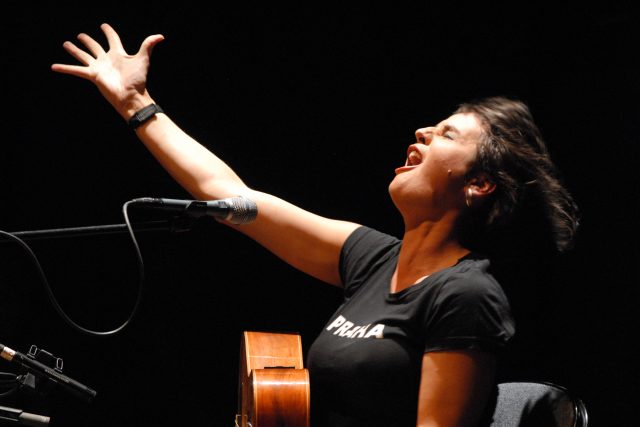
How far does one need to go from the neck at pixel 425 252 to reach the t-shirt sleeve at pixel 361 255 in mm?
122

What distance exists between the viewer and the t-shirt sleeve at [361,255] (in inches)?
76.0

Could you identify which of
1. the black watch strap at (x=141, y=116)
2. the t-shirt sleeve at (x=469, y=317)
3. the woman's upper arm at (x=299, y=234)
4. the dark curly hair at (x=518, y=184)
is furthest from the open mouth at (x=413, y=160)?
the black watch strap at (x=141, y=116)

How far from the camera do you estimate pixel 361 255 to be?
197cm

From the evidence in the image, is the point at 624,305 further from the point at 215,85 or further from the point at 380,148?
the point at 215,85

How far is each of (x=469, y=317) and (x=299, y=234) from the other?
2.14 feet

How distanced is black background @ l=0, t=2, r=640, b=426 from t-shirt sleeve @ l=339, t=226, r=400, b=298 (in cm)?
60

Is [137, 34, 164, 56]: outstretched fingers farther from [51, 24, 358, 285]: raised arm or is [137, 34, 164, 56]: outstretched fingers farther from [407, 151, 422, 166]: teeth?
[407, 151, 422, 166]: teeth

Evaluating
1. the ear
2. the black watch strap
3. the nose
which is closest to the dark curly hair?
Answer: the ear

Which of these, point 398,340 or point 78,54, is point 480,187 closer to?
point 398,340

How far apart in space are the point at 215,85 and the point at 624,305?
1728mm

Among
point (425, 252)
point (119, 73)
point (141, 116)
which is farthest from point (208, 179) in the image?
point (425, 252)

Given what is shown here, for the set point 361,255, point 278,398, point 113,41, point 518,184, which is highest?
point 113,41

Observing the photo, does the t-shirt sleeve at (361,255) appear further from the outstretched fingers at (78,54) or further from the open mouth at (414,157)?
the outstretched fingers at (78,54)

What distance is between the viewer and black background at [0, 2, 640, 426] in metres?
2.45
